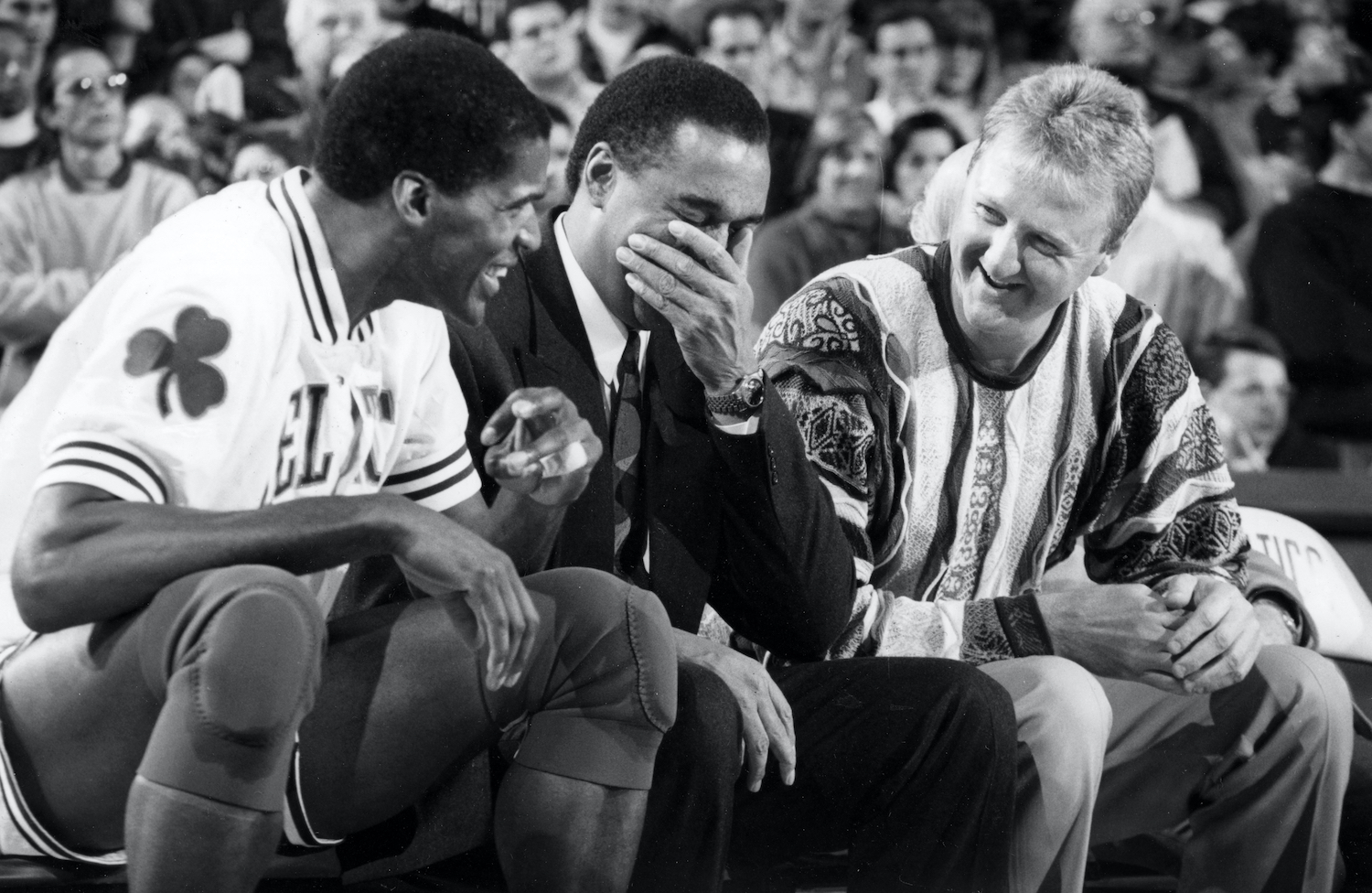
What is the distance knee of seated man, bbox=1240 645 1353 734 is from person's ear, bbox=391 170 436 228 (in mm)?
868

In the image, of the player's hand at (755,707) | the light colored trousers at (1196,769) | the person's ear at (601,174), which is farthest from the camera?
the person's ear at (601,174)

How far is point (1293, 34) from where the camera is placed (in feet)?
10.5

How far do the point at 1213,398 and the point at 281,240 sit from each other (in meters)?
2.36

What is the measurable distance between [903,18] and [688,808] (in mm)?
2322

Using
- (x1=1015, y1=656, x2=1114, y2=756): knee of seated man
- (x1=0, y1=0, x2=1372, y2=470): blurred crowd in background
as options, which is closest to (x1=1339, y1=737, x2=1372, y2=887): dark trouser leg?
(x1=1015, y1=656, x2=1114, y2=756): knee of seated man

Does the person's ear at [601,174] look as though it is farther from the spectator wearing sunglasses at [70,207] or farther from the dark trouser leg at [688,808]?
the spectator wearing sunglasses at [70,207]

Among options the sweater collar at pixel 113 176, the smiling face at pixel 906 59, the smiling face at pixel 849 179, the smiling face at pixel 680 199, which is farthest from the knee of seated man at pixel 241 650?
the smiling face at pixel 906 59

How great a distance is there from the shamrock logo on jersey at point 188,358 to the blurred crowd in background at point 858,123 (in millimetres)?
1815

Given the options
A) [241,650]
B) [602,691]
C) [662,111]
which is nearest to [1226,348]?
[662,111]

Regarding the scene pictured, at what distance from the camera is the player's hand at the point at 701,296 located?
1.22 meters

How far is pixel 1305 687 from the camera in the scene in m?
1.39

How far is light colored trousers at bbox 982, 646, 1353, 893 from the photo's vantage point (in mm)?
1263

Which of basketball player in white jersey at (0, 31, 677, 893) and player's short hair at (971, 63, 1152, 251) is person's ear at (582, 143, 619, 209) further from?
player's short hair at (971, 63, 1152, 251)

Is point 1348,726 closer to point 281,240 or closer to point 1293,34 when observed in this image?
point 281,240
